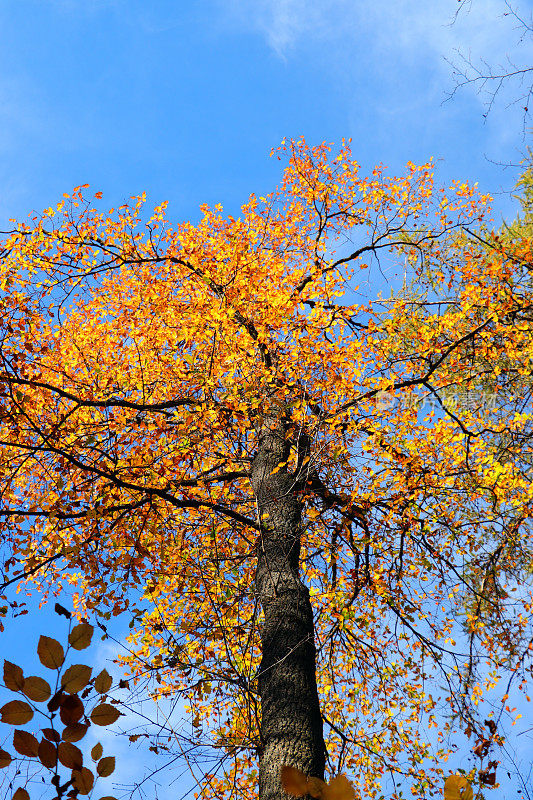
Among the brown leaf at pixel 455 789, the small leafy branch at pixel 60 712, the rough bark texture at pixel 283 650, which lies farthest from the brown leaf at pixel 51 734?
the rough bark texture at pixel 283 650

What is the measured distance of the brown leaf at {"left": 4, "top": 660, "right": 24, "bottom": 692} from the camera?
4.84ft

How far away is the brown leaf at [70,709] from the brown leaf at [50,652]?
3.7 inches

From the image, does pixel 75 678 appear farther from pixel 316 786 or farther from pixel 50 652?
pixel 316 786

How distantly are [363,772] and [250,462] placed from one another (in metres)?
5.45

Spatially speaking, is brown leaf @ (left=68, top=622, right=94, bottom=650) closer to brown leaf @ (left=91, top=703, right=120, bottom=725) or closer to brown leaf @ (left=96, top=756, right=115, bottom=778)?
brown leaf @ (left=91, top=703, right=120, bottom=725)

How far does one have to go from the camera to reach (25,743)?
4.91 feet

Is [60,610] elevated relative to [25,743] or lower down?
elevated

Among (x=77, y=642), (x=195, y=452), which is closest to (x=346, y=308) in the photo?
(x=195, y=452)

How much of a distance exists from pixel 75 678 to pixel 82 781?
32 centimetres

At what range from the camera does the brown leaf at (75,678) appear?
4.94 ft

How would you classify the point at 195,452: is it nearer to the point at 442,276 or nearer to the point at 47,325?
the point at 47,325

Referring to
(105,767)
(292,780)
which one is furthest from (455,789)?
(105,767)

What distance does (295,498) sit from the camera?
6570mm

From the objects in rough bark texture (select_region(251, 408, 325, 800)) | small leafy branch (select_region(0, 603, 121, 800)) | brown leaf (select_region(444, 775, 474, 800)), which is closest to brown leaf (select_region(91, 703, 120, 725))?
small leafy branch (select_region(0, 603, 121, 800))
